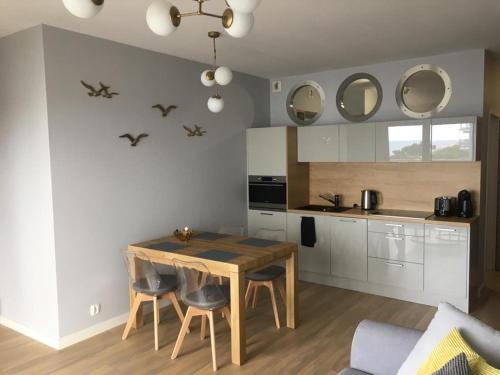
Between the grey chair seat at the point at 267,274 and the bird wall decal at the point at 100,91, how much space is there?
200 cm

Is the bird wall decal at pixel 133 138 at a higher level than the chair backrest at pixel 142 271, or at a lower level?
higher

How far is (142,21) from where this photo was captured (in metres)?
3.27

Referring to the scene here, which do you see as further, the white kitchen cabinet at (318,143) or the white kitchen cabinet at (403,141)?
the white kitchen cabinet at (318,143)

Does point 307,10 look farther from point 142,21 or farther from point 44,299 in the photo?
point 44,299

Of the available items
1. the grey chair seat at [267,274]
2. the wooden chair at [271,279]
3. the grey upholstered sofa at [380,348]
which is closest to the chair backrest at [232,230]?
the wooden chair at [271,279]

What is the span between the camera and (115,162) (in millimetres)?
3838

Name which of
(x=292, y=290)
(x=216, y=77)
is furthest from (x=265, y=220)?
(x=216, y=77)

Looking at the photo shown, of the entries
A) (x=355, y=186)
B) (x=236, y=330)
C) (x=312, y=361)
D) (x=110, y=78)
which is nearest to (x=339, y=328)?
(x=312, y=361)

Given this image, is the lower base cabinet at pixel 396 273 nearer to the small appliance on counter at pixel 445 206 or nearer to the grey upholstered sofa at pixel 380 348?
the small appliance on counter at pixel 445 206

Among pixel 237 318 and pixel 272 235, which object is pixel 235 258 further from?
pixel 272 235

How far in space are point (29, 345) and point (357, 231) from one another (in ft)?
10.8

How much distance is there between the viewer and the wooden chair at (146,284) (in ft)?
11.4

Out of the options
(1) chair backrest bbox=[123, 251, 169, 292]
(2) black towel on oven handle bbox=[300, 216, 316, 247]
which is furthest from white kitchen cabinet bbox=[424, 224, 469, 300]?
(1) chair backrest bbox=[123, 251, 169, 292]

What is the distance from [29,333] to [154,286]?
122cm
